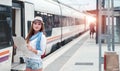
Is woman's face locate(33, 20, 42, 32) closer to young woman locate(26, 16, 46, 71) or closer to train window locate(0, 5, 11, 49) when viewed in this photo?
young woman locate(26, 16, 46, 71)

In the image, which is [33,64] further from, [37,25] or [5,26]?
[5,26]

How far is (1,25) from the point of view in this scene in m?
9.72

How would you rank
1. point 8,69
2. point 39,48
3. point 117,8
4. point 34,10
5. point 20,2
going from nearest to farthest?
point 39,48
point 8,69
point 20,2
point 34,10
point 117,8

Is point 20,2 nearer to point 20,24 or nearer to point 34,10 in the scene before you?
point 20,24

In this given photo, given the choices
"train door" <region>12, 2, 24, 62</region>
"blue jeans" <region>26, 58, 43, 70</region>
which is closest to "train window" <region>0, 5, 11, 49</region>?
"train door" <region>12, 2, 24, 62</region>

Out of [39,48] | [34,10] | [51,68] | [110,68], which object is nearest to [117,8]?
[34,10]

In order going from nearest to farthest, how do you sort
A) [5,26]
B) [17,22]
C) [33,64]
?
[33,64] < [5,26] < [17,22]

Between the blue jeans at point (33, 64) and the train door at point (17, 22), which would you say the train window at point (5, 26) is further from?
the blue jeans at point (33, 64)

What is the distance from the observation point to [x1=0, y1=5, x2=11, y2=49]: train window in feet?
32.1

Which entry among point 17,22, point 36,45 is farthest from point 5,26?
point 36,45

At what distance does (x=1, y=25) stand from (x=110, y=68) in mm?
2950

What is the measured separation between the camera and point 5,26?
33.1 feet

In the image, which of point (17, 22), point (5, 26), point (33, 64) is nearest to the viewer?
point (33, 64)

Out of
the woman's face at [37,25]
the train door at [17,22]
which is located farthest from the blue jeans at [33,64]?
the train door at [17,22]
